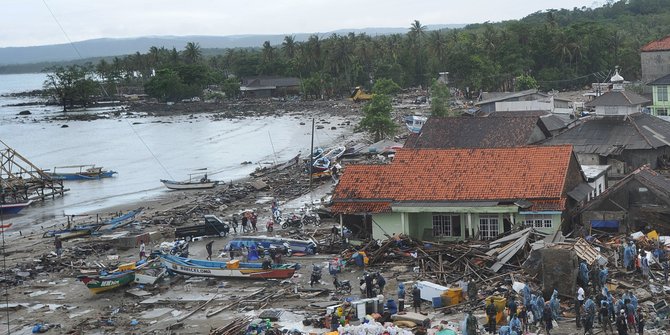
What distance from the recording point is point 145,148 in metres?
89.9

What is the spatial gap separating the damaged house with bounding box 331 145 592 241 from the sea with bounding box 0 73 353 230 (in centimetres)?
2465

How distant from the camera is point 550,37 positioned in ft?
355

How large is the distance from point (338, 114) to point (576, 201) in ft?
252

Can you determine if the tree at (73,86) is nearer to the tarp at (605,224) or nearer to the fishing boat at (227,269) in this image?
the fishing boat at (227,269)

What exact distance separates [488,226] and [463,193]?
1511mm

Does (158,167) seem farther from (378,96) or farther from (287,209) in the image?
(287,209)

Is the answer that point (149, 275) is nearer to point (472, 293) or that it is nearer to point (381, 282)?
point (381, 282)

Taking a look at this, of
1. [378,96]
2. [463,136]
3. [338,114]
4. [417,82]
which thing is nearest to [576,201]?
[463,136]

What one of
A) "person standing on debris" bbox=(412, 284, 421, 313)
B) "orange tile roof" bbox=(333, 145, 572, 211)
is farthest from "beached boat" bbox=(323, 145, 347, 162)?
"person standing on debris" bbox=(412, 284, 421, 313)

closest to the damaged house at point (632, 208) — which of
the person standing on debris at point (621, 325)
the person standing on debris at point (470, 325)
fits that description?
the person standing on debris at point (621, 325)

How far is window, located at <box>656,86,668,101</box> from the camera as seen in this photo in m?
62.4

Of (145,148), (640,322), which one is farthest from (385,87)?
(640,322)

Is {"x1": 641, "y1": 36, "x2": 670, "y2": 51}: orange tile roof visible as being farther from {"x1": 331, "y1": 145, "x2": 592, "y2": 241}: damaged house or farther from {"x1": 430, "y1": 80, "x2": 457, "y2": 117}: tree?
{"x1": 331, "y1": 145, "x2": 592, "y2": 241}: damaged house

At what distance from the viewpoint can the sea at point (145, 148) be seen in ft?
196
